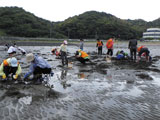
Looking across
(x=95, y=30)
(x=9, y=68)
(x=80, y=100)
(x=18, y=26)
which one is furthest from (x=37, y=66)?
(x=95, y=30)

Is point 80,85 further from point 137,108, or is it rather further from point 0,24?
point 0,24

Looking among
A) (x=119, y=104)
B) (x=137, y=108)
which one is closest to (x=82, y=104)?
(x=119, y=104)

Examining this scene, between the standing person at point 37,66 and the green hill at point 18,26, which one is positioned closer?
the standing person at point 37,66

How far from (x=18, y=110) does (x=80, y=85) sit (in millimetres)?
2669

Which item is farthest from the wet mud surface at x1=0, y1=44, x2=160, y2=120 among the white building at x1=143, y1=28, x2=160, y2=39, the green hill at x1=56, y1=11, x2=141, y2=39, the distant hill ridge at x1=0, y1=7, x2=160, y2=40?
the white building at x1=143, y1=28, x2=160, y2=39

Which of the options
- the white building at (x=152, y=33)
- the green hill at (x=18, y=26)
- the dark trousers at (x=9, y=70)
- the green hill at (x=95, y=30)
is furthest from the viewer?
the white building at (x=152, y=33)

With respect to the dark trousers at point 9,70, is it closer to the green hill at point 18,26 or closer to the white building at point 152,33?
the green hill at point 18,26

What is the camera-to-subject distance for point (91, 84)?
6.43m

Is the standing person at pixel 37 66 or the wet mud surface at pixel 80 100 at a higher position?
the standing person at pixel 37 66

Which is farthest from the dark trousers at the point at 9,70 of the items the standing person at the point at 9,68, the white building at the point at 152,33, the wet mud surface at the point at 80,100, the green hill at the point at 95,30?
the white building at the point at 152,33

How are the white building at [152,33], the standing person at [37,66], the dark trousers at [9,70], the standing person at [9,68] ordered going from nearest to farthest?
the standing person at [37,66], the standing person at [9,68], the dark trousers at [9,70], the white building at [152,33]

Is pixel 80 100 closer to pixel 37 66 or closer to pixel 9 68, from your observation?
pixel 37 66

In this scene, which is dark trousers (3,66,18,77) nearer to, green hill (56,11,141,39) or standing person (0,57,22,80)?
standing person (0,57,22,80)

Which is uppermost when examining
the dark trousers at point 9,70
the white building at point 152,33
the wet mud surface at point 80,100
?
the white building at point 152,33
